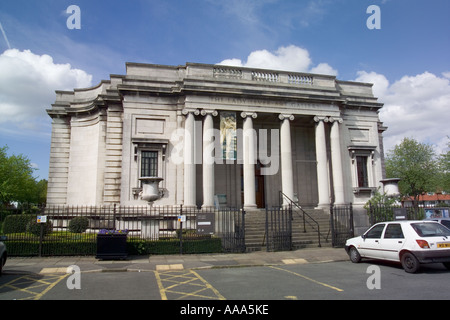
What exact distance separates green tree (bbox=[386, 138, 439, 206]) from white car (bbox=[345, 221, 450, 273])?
36497mm

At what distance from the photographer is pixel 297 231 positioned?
61.4ft

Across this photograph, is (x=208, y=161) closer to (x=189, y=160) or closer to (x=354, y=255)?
Answer: (x=189, y=160)

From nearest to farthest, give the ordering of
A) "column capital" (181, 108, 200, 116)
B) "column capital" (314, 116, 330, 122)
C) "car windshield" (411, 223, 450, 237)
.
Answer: "car windshield" (411, 223, 450, 237)
"column capital" (181, 108, 200, 116)
"column capital" (314, 116, 330, 122)

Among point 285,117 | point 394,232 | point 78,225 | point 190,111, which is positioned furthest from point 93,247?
point 285,117

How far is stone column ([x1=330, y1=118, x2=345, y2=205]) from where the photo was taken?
24.0 metres

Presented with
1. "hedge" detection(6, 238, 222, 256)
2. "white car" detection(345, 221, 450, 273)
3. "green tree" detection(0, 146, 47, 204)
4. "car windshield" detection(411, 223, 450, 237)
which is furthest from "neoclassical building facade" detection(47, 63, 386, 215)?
"green tree" detection(0, 146, 47, 204)

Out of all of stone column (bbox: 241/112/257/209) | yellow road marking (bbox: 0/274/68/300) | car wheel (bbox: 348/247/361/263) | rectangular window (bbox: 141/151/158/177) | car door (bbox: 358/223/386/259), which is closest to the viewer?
yellow road marking (bbox: 0/274/68/300)

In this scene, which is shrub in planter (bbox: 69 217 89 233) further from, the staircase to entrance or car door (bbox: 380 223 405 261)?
car door (bbox: 380 223 405 261)

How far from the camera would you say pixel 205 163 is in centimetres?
2153

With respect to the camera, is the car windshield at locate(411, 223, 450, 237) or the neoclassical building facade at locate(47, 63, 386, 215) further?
the neoclassical building facade at locate(47, 63, 386, 215)

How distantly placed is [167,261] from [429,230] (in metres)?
9.50
